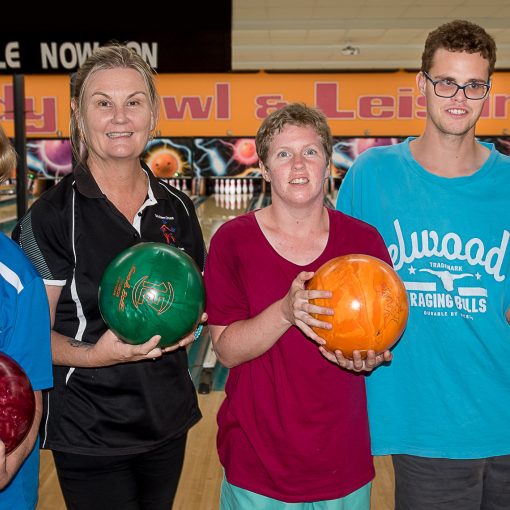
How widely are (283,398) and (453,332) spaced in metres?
0.39

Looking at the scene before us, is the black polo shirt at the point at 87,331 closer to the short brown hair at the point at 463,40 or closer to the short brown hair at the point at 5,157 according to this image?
the short brown hair at the point at 5,157

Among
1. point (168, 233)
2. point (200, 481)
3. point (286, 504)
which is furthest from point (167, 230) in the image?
Answer: point (200, 481)

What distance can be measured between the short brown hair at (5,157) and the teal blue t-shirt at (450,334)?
79 cm

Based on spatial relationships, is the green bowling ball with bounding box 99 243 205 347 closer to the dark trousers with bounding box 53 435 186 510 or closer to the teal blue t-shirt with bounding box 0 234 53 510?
the teal blue t-shirt with bounding box 0 234 53 510

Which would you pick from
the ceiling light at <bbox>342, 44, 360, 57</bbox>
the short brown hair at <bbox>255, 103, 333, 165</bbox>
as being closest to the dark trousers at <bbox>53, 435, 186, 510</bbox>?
the short brown hair at <bbox>255, 103, 333, 165</bbox>

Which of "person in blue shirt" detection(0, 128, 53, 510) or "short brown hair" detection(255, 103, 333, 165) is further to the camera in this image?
"short brown hair" detection(255, 103, 333, 165)

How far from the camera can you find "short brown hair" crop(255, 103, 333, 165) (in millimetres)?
1283

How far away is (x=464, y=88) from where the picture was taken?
52.3 inches

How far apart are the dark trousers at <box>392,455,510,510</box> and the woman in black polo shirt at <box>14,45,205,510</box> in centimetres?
52

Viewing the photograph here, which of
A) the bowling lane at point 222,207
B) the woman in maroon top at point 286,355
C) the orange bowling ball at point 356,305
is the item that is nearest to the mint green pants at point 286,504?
the woman in maroon top at point 286,355

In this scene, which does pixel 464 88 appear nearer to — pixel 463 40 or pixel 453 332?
pixel 463 40

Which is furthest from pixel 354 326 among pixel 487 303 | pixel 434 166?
pixel 434 166

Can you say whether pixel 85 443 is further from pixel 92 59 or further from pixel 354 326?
pixel 92 59

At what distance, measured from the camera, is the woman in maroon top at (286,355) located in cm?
123
